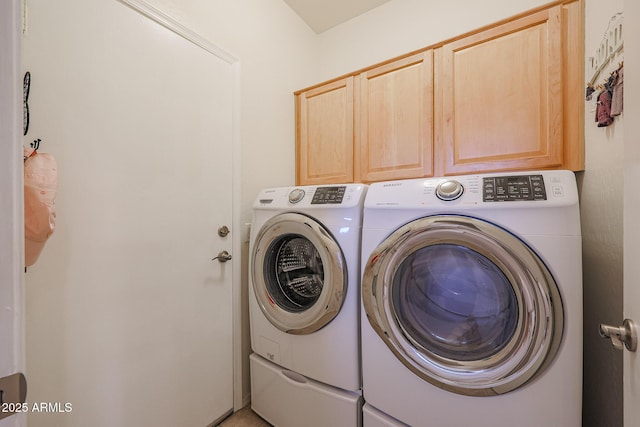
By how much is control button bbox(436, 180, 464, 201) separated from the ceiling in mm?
1760

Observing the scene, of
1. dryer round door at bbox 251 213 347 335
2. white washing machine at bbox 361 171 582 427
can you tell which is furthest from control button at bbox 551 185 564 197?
dryer round door at bbox 251 213 347 335

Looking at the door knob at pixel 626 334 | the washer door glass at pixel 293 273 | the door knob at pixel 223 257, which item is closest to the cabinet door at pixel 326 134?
the washer door glass at pixel 293 273

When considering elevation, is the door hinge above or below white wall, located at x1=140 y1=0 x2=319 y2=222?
below

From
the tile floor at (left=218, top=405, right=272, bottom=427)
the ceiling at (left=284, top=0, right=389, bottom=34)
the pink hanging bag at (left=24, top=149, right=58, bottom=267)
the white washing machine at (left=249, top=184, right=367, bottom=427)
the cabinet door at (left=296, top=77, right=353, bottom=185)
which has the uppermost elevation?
the ceiling at (left=284, top=0, right=389, bottom=34)

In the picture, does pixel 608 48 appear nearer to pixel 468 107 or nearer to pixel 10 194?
pixel 468 107

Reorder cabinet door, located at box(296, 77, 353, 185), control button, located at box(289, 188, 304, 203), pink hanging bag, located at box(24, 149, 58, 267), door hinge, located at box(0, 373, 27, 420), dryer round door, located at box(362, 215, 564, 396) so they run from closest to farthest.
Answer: door hinge, located at box(0, 373, 27, 420), pink hanging bag, located at box(24, 149, 58, 267), dryer round door, located at box(362, 215, 564, 396), control button, located at box(289, 188, 304, 203), cabinet door, located at box(296, 77, 353, 185)

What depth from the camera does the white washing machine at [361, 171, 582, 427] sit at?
80 centimetres

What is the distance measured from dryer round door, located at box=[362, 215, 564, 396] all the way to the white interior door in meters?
0.90

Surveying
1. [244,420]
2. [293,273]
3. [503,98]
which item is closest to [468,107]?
[503,98]

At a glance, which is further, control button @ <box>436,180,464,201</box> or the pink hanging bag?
control button @ <box>436,180,464,201</box>

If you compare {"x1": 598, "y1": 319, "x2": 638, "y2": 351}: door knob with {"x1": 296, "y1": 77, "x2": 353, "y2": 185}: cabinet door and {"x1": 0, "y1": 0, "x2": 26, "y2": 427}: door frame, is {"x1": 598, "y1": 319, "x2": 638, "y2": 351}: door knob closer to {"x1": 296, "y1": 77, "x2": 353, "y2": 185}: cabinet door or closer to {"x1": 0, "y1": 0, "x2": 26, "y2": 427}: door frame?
{"x1": 0, "y1": 0, "x2": 26, "y2": 427}: door frame

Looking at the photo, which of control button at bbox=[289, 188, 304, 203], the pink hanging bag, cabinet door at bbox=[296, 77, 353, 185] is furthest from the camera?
cabinet door at bbox=[296, 77, 353, 185]

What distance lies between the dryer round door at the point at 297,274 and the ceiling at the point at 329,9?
5.55 feet

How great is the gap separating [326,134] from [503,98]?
3.39 feet
